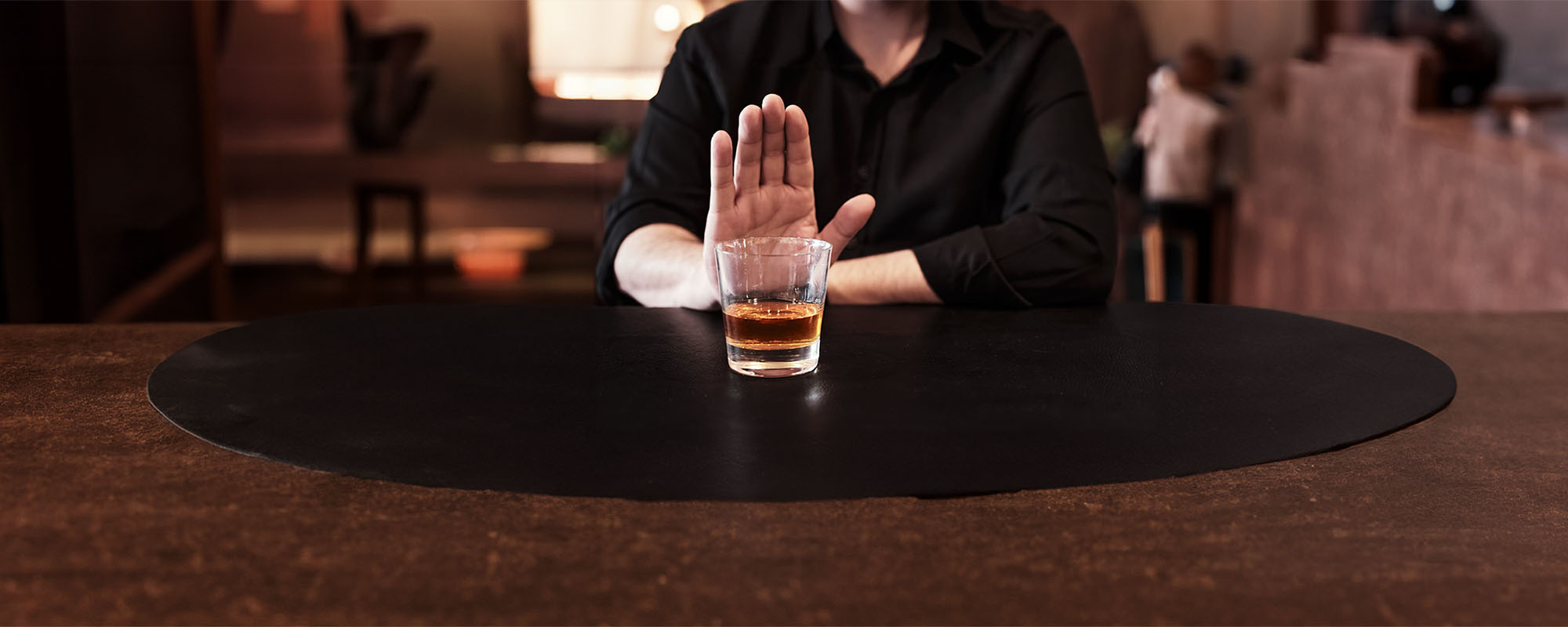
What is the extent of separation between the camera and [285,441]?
72 cm

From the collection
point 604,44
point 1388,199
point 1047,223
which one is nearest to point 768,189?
point 1047,223

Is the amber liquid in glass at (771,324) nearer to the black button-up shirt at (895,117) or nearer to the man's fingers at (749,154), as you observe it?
the man's fingers at (749,154)

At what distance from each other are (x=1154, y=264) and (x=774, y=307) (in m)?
3.99

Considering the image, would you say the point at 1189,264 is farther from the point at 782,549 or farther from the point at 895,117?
the point at 782,549

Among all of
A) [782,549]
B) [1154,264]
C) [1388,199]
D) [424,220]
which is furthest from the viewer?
[1154,264]

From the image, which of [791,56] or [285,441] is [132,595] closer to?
[285,441]

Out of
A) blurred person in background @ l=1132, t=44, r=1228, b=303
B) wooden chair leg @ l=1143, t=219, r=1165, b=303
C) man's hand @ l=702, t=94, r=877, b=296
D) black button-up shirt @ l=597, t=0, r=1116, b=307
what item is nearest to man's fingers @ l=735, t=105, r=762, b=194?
man's hand @ l=702, t=94, r=877, b=296

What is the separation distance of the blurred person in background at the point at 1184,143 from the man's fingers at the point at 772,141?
346cm

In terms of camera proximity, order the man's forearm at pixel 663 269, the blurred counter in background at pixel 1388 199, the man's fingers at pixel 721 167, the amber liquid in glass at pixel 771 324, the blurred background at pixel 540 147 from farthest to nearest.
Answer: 1. the blurred background at pixel 540 147
2. the blurred counter in background at pixel 1388 199
3. the man's forearm at pixel 663 269
4. the man's fingers at pixel 721 167
5. the amber liquid in glass at pixel 771 324

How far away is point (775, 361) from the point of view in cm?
87

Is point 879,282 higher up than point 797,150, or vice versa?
point 797,150

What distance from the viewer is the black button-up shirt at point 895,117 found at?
57.4 inches

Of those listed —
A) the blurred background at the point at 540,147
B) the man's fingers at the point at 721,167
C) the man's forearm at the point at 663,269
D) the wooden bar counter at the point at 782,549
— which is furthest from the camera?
the blurred background at the point at 540,147

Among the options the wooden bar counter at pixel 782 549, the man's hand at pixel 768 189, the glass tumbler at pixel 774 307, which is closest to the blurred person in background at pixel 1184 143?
the man's hand at pixel 768 189
